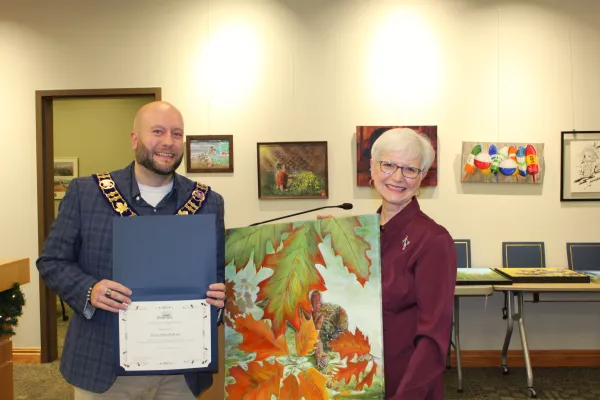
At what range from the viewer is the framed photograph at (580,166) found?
4195mm

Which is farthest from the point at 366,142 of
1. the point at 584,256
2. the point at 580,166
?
the point at 584,256

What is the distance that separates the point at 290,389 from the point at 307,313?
0.20 metres

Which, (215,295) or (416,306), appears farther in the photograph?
(215,295)

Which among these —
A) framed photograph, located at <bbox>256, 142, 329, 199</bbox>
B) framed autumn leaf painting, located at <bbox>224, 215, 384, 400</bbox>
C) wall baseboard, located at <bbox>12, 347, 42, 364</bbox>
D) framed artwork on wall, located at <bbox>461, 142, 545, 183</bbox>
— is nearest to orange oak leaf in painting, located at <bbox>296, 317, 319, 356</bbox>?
framed autumn leaf painting, located at <bbox>224, 215, 384, 400</bbox>

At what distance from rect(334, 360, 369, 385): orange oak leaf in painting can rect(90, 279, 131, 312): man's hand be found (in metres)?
0.63

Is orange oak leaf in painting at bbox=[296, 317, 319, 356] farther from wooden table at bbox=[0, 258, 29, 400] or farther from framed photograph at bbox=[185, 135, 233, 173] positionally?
framed photograph at bbox=[185, 135, 233, 173]

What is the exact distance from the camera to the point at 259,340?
1.39 metres

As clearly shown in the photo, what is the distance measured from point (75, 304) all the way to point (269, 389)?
69cm

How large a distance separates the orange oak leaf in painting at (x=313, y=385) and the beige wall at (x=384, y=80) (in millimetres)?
2988

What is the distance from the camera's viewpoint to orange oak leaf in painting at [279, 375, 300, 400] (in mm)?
1302

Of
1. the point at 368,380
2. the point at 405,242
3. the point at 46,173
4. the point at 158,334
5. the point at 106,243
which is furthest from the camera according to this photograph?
the point at 46,173

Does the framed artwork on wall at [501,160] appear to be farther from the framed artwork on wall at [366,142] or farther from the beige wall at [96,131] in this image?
the beige wall at [96,131]

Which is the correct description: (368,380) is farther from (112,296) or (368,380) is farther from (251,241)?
(112,296)

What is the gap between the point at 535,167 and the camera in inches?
163
